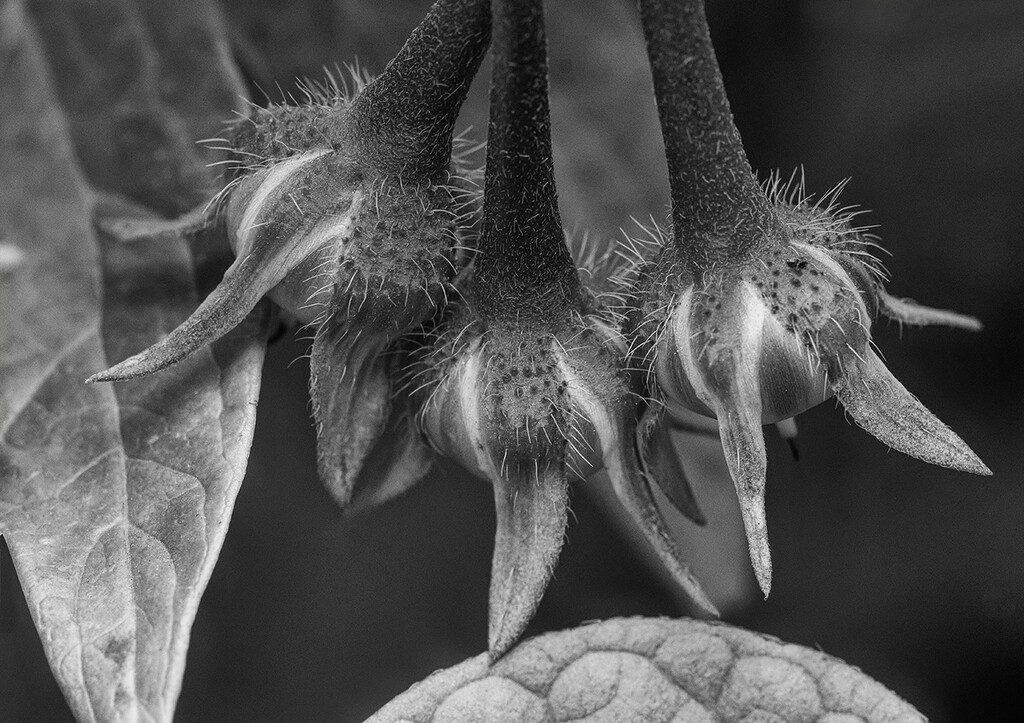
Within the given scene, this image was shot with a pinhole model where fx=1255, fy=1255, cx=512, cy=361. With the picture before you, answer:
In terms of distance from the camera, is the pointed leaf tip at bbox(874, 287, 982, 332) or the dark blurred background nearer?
the pointed leaf tip at bbox(874, 287, 982, 332)

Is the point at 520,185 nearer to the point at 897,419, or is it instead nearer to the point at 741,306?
the point at 741,306

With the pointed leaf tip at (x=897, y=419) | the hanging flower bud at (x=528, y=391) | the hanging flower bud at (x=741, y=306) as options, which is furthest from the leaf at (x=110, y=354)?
the pointed leaf tip at (x=897, y=419)

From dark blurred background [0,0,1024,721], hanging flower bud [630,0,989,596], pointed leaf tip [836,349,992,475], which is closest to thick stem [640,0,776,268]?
hanging flower bud [630,0,989,596]

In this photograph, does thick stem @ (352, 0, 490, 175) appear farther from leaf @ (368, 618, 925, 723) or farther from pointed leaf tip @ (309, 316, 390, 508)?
leaf @ (368, 618, 925, 723)

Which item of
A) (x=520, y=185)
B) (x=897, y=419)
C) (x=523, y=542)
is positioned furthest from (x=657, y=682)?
(x=520, y=185)

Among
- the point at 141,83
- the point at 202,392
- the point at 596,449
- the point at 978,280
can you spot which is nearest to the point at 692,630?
the point at 596,449

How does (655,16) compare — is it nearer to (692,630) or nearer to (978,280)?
(692,630)
